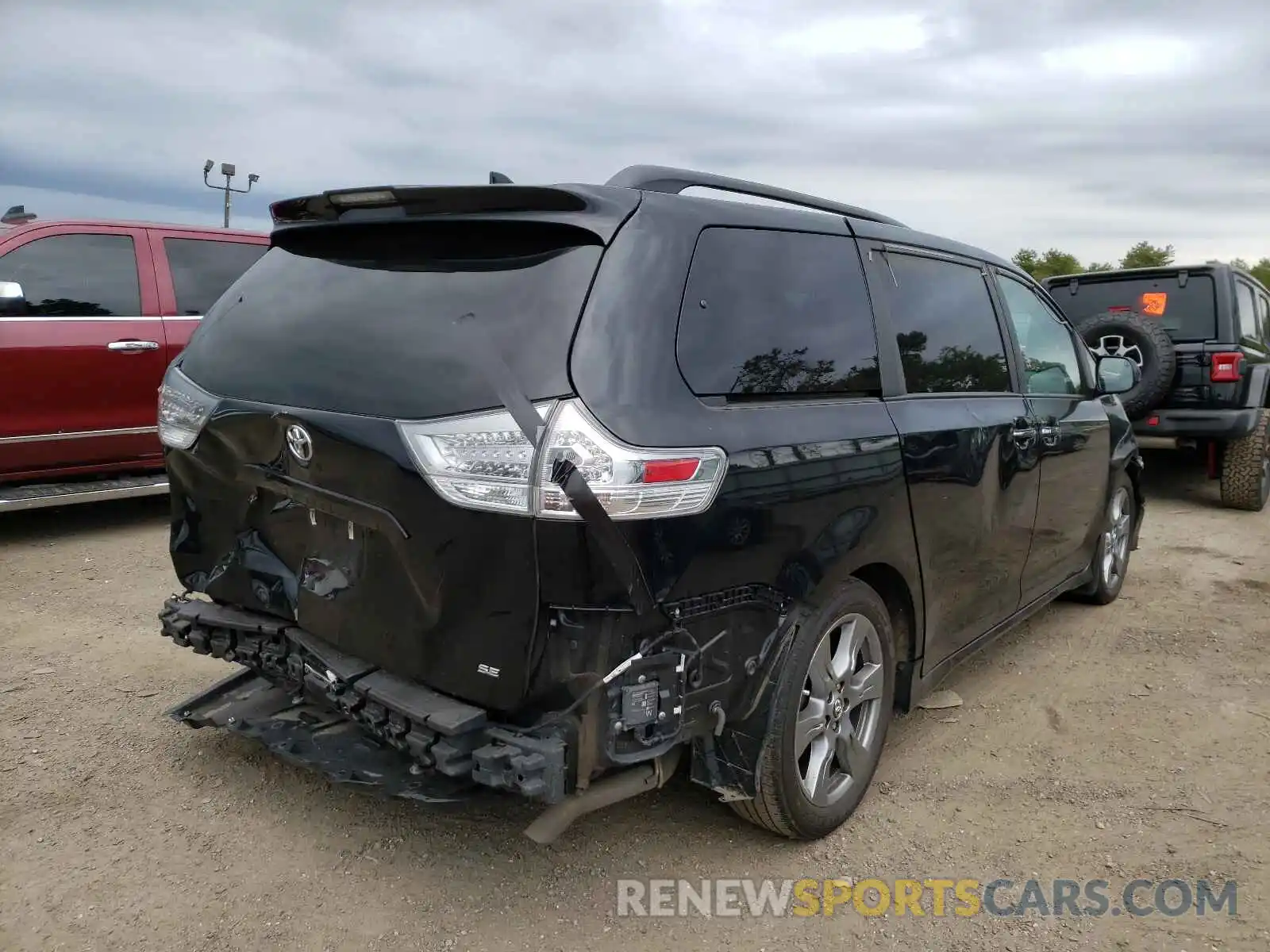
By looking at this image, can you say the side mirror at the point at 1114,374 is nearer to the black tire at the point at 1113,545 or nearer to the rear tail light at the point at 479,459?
the black tire at the point at 1113,545

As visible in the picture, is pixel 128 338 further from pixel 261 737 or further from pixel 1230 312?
pixel 1230 312

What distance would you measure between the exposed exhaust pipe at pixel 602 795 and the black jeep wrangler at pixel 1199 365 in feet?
20.0

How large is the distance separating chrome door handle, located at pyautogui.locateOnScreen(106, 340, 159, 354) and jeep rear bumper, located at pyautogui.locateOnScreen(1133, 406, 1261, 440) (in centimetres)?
722

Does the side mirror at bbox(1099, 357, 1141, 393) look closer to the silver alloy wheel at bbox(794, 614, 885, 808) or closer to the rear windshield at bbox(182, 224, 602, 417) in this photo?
the silver alloy wheel at bbox(794, 614, 885, 808)

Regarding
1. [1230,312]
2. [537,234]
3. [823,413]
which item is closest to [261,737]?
[537,234]

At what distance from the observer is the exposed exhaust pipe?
2348 millimetres

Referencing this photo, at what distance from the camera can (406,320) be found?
2408mm

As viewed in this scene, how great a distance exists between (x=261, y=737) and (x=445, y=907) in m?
0.73

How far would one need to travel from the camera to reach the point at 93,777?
122 inches

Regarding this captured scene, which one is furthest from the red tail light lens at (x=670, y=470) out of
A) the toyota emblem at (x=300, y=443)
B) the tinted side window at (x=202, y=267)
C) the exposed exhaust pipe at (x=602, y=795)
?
the tinted side window at (x=202, y=267)

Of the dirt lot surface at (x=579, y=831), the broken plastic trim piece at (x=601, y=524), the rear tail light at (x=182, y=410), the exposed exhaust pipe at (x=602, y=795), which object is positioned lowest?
the dirt lot surface at (x=579, y=831)

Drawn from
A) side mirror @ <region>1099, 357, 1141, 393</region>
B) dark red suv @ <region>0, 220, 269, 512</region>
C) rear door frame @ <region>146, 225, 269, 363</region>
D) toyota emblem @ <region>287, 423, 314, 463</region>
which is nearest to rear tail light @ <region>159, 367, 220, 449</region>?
toyota emblem @ <region>287, 423, 314, 463</region>

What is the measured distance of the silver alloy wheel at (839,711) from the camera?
2.75m

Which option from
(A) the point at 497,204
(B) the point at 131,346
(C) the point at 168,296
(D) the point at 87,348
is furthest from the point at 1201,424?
(D) the point at 87,348
